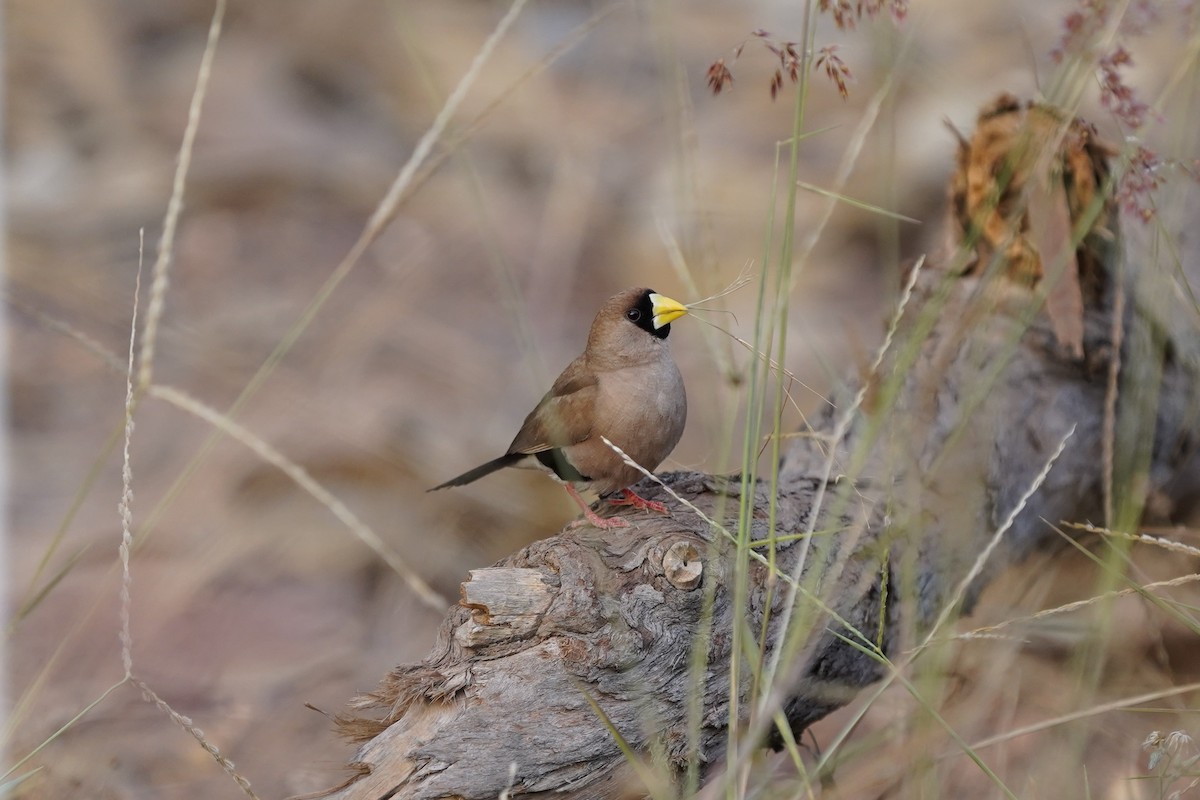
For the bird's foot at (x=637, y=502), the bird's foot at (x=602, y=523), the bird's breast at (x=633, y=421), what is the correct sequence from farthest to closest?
the bird's breast at (x=633, y=421) → the bird's foot at (x=637, y=502) → the bird's foot at (x=602, y=523)

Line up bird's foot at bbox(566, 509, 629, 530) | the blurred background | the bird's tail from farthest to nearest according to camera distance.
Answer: the blurred background, the bird's tail, bird's foot at bbox(566, 509, 629, 530)

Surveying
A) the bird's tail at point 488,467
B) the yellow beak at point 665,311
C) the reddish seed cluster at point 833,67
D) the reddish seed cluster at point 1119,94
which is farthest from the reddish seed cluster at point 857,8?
the bird's tail at point 488,467

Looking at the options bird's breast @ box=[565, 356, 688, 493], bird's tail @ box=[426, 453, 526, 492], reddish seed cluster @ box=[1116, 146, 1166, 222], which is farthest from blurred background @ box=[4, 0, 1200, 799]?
reddish seed cluster @ box=[1116, 146, 1166, 222]

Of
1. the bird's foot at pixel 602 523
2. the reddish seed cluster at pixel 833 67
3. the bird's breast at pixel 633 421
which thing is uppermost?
the reddish seed cluster at pixel 833 67

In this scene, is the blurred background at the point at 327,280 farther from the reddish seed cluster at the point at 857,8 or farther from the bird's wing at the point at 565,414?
the reddish seed cluster at the point at 857,8

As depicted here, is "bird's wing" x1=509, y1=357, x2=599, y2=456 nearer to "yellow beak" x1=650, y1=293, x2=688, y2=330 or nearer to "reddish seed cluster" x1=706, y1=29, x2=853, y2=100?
"yellow beak" x1=650, y1=293, x2=688, y2=330

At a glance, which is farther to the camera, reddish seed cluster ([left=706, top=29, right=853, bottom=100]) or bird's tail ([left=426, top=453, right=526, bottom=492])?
bird's tail ([left=426, top=453, right=526, bottom=492])

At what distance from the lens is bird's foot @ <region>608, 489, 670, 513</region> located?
192 centimetres

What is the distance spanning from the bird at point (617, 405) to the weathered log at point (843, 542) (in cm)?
9

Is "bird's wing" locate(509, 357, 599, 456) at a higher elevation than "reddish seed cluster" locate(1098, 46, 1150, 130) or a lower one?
lower

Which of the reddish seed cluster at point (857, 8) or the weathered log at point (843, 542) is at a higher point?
the reddish seed cluster at point (857, 8)

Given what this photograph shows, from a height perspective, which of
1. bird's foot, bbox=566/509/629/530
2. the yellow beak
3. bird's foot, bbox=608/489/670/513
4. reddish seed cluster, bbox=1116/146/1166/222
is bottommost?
bird's foot, bbox=608/489/670/513

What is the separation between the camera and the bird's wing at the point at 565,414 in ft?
6.94

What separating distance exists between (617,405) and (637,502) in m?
0.19
